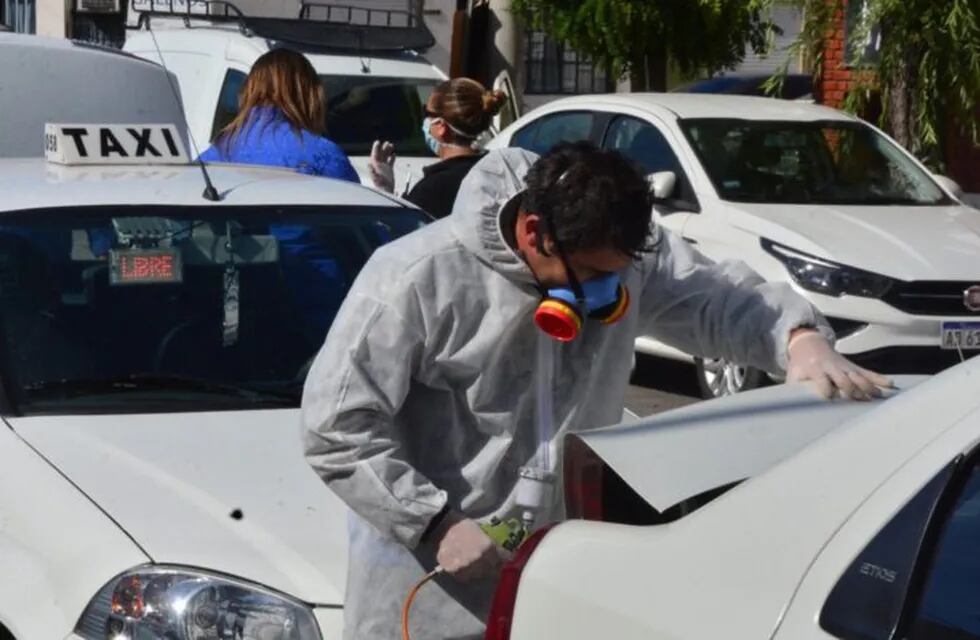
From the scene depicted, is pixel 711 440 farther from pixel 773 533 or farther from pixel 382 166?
pixel 382 166

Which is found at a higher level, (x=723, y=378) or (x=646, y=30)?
(x=646, y=30)

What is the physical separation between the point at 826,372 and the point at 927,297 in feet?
18.1

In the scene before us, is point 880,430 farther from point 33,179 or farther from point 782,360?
point 33,179

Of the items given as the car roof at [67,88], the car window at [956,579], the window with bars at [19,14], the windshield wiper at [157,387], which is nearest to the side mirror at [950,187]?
the car roof at [67,88]

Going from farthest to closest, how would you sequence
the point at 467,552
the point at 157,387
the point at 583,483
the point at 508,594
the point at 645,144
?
Result: the point at 645,144 < the point at 157,387 < the point at 467,552 < the point at 583,483 < the point at 508,594

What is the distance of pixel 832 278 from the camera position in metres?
8.80

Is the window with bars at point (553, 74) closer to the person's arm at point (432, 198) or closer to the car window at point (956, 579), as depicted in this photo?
the person's arm at point (432, 198)

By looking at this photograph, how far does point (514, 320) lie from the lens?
11.2 ft

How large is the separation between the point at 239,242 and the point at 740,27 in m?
10.6

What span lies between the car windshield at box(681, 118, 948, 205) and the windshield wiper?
5.30 metres

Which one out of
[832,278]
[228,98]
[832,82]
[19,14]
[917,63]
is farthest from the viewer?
[19,14]

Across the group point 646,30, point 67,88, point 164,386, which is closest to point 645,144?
point 67,88

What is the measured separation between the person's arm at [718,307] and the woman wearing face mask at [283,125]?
126 inches

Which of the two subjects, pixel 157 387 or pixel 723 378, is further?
pixel 723 378
